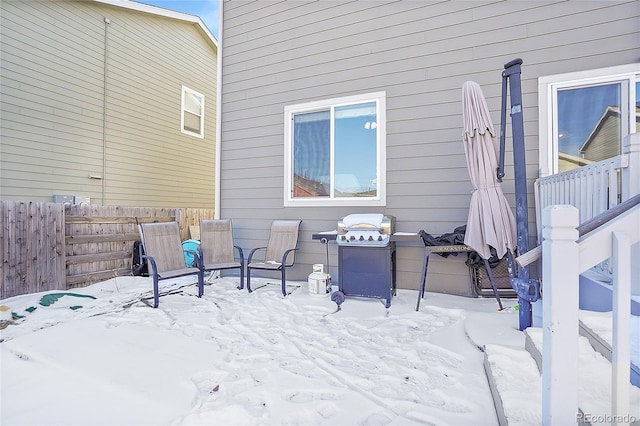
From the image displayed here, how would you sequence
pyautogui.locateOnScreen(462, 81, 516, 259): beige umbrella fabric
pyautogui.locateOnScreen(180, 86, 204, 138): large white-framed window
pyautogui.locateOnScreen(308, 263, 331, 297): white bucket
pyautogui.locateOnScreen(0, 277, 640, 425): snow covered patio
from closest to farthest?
pyautogui.locateOnScreen(0, 277, 640, 425): snow covered patio < pyautogui.locateOnScreen(462, 81, 516, 259): beige umbrella fabric < pyautogui.locateOnScreen(308, 263, 331, 297): white bucket < pyautogui.locateOnScreen(180, 86, 204, 138): large white-framed window

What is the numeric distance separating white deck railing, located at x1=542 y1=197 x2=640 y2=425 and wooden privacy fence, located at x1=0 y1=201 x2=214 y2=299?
5561 mm

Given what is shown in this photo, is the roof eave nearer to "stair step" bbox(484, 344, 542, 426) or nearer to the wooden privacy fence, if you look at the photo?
the wooden privacy fence

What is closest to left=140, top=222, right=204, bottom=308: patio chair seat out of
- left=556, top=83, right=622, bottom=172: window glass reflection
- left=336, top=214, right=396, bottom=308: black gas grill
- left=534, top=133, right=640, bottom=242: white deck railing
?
left=336, top=214, right=396, bottom=308: black gas grill

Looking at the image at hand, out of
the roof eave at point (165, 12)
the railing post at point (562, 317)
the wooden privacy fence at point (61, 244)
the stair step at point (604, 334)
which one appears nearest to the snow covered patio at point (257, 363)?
the stair step at point (604, 334)

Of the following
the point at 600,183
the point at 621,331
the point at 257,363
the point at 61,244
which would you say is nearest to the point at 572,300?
the point at 621,331

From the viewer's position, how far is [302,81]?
4.73 m

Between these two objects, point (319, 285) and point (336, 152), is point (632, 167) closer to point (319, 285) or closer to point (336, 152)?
point (319, 285)

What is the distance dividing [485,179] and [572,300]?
2.03 metres

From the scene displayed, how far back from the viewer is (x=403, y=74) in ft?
13.5

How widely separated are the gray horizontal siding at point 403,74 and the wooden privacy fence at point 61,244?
1.94 metres

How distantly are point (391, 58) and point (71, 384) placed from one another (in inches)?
183

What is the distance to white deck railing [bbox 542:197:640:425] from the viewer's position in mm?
1028

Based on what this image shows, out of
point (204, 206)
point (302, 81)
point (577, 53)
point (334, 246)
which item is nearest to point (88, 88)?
point (204, 206)

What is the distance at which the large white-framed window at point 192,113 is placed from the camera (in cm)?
820
